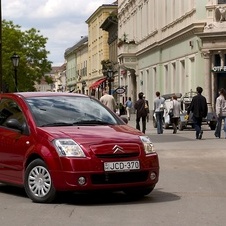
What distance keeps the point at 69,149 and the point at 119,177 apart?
79 cm

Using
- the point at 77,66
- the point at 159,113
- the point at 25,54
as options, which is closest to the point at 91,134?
the point at 159,113

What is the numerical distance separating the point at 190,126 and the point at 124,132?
2477cm

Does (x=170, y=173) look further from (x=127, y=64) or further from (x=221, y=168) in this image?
(x=127, y=64)

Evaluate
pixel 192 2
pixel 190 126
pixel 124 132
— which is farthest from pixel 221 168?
pixel 192 2

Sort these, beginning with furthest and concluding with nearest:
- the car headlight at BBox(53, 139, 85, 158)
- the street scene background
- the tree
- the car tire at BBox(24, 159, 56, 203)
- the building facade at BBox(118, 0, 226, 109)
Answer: the tree < the building facade at BBox(118, 0, 226, 109) < the car tire at BBox(24, 159, 56, 203) < the car headlight at BBox(53, 139, 85, 158) < the street scene background

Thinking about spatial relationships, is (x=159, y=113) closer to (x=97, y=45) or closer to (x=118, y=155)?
(x=118, y=155)

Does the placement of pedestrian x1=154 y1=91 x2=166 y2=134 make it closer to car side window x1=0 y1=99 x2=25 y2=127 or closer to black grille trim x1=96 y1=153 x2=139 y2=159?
car side window x1=0 y1=99 x2=25 y2=127

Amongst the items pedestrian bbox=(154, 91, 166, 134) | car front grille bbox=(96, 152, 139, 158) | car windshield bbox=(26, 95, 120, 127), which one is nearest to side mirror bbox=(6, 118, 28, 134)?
car windshield bbox=(26, 95, 120, 127)

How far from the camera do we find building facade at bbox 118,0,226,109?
39031mm

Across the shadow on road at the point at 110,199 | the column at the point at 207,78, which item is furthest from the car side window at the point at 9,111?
the column at the point at 207,78

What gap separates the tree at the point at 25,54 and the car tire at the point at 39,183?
6700cm

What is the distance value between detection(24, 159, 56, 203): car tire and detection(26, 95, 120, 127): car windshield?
2.07 feet

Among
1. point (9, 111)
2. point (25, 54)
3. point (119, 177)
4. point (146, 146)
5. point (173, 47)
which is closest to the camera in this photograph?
point (119, 177)

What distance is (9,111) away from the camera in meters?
11.7
